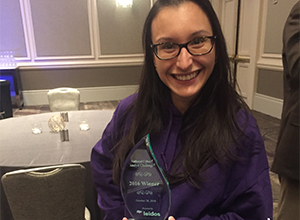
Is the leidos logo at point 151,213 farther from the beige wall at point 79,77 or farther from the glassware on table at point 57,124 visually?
the beige wall at point 79,77

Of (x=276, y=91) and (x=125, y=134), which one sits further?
(x=276, y=91)

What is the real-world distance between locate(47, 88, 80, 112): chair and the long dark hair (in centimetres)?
222

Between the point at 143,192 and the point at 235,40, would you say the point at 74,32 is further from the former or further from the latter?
the point at 143,192

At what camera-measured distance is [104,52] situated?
5949 millimetres

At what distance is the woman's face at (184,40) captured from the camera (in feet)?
2.48

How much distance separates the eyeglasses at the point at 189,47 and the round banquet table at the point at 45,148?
965 mm

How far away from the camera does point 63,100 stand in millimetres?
3010

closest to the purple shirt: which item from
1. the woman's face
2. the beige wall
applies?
the woman's face

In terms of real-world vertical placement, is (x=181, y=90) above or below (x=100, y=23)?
below

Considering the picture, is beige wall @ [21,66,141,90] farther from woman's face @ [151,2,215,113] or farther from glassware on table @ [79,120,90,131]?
woman's face @ [151,2,215,113]

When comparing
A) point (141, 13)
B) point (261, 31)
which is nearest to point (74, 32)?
point (141, 13)

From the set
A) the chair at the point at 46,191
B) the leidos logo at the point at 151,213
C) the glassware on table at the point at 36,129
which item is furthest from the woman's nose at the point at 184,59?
the glassware on table at the point at 36,129

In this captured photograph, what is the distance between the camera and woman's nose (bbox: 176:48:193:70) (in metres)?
0.76

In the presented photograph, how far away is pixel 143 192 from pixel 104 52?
561 centimetres
